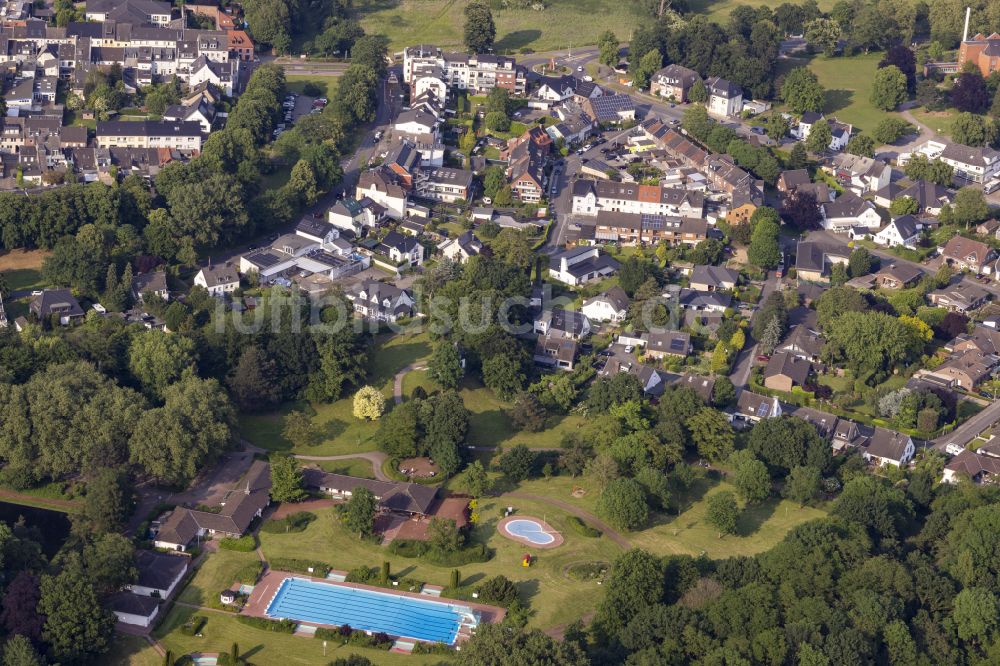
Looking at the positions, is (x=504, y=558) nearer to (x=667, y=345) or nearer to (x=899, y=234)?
(x=667, y=345)

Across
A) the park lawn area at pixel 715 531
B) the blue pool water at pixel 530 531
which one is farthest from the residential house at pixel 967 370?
the blue pool water at pixel 530 531

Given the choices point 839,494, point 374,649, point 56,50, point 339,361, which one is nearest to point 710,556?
point 839,494

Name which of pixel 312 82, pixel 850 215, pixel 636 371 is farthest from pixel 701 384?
pixel 312 82

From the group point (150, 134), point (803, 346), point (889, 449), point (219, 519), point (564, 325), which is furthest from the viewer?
point (150, 134)

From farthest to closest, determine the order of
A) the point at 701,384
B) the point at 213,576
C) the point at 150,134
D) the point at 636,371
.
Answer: the point at 150,134 → the point at 636,371 → the point at 701,384 → the point at 213,576

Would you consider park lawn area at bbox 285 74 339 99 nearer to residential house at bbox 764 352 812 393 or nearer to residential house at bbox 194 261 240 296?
residential house at bbox 194 261 240 296

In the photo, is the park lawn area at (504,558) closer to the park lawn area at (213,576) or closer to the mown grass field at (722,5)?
the park lawn area at (213,576)

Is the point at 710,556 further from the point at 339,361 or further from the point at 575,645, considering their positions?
the point at 339,361

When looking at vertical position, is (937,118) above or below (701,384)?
above
